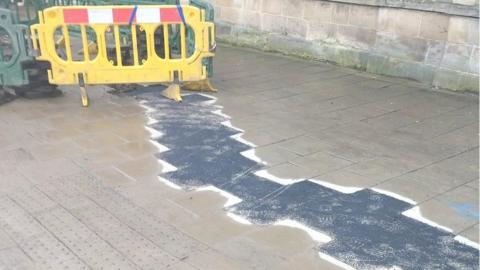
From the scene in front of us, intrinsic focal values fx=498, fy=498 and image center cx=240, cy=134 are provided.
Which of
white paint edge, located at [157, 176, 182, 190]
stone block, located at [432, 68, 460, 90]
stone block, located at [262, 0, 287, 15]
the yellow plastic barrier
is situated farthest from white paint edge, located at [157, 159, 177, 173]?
stone block, located at [262, 0, 287, 15]

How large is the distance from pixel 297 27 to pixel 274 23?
0.57 metres

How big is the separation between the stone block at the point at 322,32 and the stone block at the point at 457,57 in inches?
84.4

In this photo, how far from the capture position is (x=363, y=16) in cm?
823

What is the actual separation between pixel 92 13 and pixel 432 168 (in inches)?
168

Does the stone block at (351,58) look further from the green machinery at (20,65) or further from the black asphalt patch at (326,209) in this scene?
the black asphalt patch at (326,209)

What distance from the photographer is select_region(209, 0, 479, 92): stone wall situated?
7.03 m

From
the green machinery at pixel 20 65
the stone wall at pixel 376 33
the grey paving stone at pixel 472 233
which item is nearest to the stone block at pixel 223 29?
the stone wall at pixel 376 33

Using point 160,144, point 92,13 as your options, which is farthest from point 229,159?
point 92,13

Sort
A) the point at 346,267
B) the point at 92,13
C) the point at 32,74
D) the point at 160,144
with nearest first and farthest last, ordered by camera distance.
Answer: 1. the point at 346,267
2. the point at 160,144
3. the point at 92,13
4. the point at 32,74

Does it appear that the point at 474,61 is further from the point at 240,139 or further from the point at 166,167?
the point at 166,167

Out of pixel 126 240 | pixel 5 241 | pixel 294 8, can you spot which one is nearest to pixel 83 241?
pixel 126 240

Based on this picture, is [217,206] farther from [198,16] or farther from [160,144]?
[198,16]

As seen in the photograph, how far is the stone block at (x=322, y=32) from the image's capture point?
28.8ft

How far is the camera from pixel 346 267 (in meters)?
3.23
